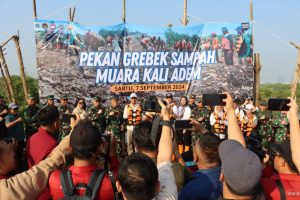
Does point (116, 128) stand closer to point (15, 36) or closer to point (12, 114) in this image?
point (12, 114)

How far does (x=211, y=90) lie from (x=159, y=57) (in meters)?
2.09

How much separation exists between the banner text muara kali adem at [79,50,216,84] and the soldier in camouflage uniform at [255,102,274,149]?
2420mm

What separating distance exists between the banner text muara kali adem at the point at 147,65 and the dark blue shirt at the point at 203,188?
8.76 m

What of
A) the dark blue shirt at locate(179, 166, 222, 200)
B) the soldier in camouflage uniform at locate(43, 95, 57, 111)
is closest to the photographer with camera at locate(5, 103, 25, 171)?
the soldier in camouflage uniform at locate(43, 95, 57, 111)

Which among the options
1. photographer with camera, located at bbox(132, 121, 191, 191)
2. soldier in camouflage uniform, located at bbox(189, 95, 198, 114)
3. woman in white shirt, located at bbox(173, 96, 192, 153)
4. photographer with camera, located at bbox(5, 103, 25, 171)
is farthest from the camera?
soldier in camouflage uniform, located at bbox(189, 95, 198, 114)

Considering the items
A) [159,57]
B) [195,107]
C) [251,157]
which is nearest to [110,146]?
[251,157]

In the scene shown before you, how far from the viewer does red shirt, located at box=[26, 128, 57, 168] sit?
3.13 m

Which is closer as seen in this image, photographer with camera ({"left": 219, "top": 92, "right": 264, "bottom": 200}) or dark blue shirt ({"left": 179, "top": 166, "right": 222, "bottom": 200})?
photographer with camera ({"left": 219, "top": 92, "right": 264, "bottom": 200})

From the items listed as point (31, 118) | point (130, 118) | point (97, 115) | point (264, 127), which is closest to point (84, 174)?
point (31, 118)

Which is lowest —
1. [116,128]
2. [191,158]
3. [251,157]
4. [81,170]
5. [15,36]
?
[116,128]

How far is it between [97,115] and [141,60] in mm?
2591

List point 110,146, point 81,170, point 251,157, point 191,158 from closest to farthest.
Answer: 1. point 251,157
2. point 81,170
3. point 110,146
4. point 191,158

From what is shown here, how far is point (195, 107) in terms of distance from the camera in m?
10.4

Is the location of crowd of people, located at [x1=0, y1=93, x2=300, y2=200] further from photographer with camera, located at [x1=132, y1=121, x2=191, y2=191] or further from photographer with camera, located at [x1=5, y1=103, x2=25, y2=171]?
photographer with camera, located at [x1=5, y1=103, x2=25, y2=171]
